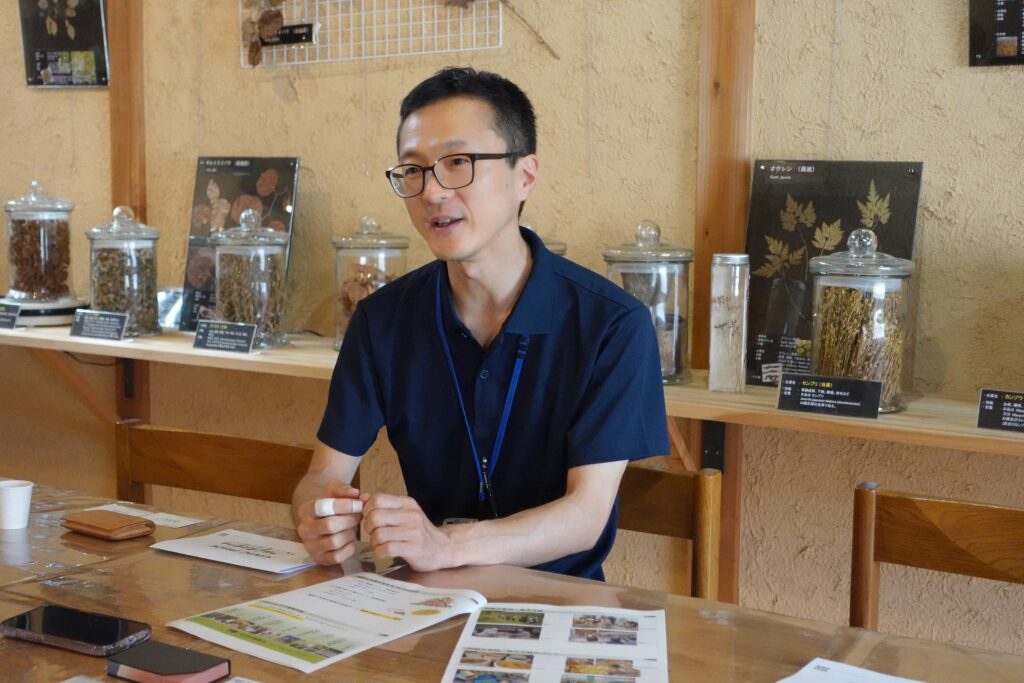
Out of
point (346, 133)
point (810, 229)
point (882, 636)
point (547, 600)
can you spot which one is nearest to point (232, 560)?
point (547, 600)

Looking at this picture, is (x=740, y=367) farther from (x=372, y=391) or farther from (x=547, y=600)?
(x=547, y=600)

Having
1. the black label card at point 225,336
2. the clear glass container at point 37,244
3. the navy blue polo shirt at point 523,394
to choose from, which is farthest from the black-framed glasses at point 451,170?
the clear glass container at point 37,244

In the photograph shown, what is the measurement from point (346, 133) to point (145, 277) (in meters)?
0.59

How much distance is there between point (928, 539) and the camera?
1376 mm

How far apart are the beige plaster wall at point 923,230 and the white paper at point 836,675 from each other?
1097mm

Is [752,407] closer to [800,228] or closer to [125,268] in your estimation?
[800,228]

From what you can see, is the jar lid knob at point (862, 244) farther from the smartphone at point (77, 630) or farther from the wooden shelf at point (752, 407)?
the smartphone at point (77, 630)

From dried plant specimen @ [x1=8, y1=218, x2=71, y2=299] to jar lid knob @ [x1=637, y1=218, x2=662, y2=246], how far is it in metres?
1.56

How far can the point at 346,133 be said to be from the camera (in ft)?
8.80

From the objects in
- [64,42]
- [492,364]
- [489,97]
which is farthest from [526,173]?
[64,42]

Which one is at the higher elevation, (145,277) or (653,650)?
(145,277)

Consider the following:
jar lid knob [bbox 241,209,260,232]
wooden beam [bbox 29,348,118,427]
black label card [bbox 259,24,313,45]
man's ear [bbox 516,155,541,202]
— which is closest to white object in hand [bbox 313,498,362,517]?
man's ear [bbox 516,155,541,202]

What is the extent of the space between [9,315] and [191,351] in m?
0.62

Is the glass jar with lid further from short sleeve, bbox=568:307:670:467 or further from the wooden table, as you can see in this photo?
the wooden table
